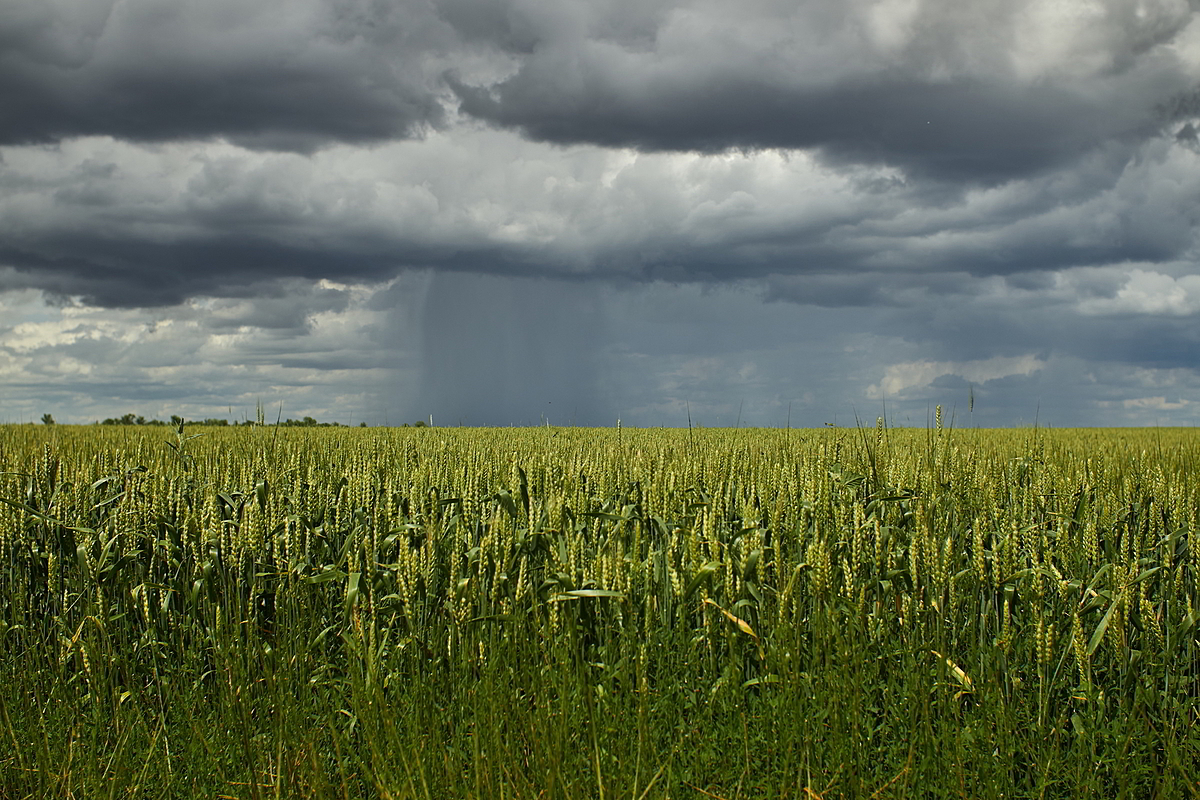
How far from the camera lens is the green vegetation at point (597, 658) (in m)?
2.48

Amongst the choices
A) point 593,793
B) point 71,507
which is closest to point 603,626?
point 593,793

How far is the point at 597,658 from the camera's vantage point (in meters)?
3.29

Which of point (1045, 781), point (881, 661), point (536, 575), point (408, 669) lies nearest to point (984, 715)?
point (1045, 781)

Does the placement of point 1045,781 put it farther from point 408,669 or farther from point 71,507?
point 71,507

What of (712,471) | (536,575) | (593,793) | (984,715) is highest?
(712,471)

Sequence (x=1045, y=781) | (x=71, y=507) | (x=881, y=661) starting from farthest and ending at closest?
(x=71, y=507)
(x=881, y=661)
(x=1045, y=781)

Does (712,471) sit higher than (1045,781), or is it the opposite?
(712,471)

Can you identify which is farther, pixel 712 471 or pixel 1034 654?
pixel 712 471

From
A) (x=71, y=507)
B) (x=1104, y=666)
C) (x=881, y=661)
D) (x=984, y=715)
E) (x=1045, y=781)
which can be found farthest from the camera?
(x=71, y=507)

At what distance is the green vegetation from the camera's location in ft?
8.15

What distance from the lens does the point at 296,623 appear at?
3594 mm

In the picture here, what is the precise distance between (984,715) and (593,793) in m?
1.39

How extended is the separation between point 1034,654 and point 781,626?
4.86ft

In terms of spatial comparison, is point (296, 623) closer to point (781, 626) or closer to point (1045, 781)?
point (781, 626)
